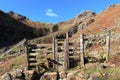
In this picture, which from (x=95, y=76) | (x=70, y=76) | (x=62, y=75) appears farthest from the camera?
(x=62, y=75)

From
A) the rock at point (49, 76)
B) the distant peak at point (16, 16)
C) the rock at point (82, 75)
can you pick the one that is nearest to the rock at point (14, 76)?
the rock at point (49, 76)

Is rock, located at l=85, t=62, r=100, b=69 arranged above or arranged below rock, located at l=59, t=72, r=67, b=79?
above

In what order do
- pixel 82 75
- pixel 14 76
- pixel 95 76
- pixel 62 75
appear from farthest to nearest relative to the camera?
pixel 14 76 < pixel 62 75 < pixel 82 75 < pixel 95 76

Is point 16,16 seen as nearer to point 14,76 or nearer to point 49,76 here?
point 14,76

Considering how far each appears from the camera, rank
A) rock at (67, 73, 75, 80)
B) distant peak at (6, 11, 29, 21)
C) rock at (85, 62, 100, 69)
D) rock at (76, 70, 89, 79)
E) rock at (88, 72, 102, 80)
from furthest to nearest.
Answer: distant peak at (6, 11, 29, 21) → rock at (85, 62, 100, 69) → rock at (67, 73, 75, 80) → rock at (76, 70, 89, 79) → rock at (88, 72, 102, 80)

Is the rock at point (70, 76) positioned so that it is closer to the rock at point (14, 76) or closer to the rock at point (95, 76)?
the rock at point (95, 76)

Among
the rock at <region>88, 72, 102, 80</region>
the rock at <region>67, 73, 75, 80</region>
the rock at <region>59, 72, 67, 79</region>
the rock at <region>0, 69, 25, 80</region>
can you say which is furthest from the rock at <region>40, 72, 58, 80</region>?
the rock at <region>88, 72, 102, 80</region>

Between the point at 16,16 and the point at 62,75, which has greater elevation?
the point at 16,16

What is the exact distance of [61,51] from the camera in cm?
1786


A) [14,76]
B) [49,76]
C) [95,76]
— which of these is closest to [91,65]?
[95,76]

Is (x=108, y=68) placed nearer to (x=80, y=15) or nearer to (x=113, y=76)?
(x=113, y=76)

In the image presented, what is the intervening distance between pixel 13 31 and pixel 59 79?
241 ft

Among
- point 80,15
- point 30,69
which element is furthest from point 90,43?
point 80,15

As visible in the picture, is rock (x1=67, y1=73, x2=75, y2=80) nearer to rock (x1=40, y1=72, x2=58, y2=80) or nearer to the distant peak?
rock (x1=40, y1=72, x2=58, y2=80)
